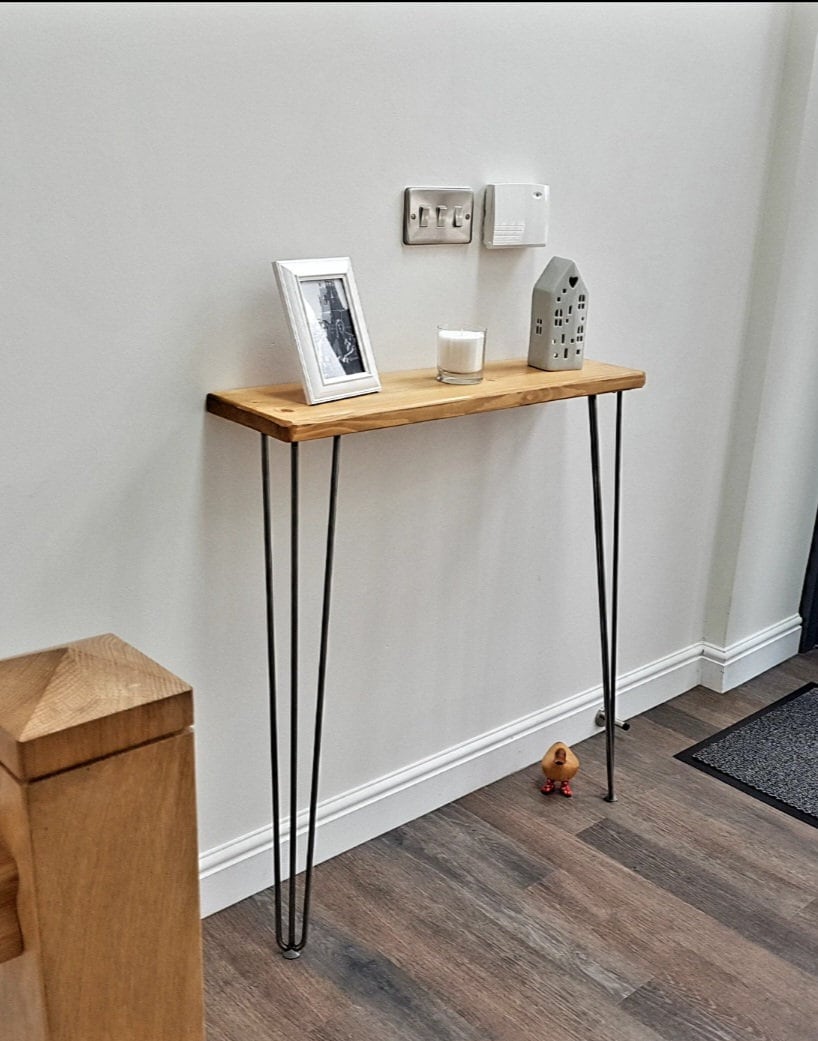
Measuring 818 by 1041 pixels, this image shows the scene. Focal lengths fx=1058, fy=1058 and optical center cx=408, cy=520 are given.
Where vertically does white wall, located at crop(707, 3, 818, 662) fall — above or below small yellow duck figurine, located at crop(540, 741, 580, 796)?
above

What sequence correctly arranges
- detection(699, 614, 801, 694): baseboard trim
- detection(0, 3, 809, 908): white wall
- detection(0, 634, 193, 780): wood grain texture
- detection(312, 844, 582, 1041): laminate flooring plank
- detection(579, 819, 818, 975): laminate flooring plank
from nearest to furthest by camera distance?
1. detection(0, 634, 193, 780): wood grain texture
2. detection(0, 3, 809, 908): white wall
3. detection(312, 844, 582, 1041): laminate flooring plank
4. detection(579, 819, 818, 975): laminate flooring plank
5. detection(699, 614, 801, 694): baseboard trim

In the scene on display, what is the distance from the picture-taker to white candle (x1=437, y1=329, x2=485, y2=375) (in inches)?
63.7

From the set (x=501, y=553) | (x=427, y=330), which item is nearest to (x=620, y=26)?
(x=427, y=330)

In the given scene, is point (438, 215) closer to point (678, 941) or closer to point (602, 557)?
point (602, 557)

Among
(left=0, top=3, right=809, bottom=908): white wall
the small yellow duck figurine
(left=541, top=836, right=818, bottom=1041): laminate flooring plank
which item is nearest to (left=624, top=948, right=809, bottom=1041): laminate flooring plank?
(left=541, top=836, right=818, bottom=1041): laminate flooring plank

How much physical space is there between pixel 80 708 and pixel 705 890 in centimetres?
131

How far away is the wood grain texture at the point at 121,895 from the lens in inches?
34.6

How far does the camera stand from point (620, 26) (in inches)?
72.0

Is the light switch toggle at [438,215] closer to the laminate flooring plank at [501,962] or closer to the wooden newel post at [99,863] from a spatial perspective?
the wooden newel post at [99,863]

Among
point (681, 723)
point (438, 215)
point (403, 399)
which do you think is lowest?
point (681, 723)

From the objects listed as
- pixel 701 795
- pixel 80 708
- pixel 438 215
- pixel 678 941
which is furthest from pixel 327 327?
pixel 701 795

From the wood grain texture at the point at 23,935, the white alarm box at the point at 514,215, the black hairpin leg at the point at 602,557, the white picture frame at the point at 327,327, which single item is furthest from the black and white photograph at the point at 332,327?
the wood grain texture at the point at 23,935

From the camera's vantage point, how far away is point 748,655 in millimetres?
2598

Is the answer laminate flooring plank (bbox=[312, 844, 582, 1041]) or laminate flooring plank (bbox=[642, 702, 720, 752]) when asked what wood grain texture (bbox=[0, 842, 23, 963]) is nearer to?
laminate flooring plank (bbox=[312, 844, 582, 1041])
